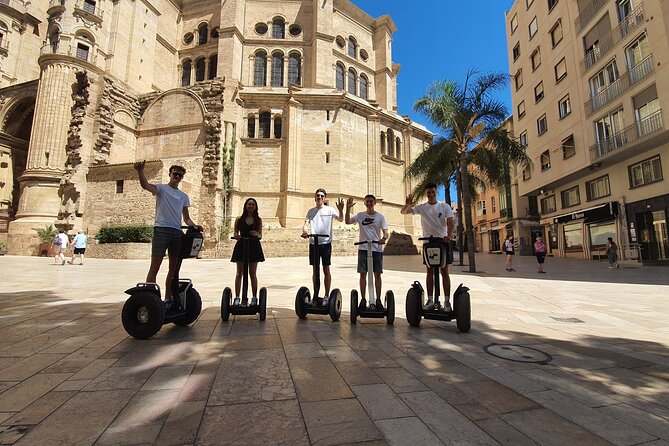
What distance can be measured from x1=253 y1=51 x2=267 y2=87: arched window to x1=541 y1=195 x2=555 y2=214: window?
92.2 ft

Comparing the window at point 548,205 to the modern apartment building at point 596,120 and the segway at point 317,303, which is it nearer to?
the modern apartment building at point 596,120

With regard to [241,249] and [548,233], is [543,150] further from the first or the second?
[241,249]

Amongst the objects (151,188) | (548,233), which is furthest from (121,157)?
(548,233)

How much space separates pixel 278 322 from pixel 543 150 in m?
26.9

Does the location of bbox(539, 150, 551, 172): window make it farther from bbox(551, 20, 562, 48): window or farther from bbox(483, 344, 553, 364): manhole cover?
bbox(483, 344, 553, 364): manhole cover

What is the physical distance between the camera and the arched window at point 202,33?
35.6 metres

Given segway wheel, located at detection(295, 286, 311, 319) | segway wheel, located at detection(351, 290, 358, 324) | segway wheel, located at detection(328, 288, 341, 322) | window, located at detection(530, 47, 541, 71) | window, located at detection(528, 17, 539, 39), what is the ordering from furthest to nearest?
window, located at detection(528, 17, 539, 39), window, located at detection(530, 47, 541, 71), segway wheel, located at detection(295, 286, 311, 319), segway wheel, located at detection(328, 288, 341, 322), segway wheel, located at detection(351, 290, 358, 324)

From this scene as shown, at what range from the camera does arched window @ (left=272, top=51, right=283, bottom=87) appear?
3406 centimetres

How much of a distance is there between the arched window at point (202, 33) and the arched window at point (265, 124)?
13.7 metres

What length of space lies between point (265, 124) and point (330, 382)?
29439mm

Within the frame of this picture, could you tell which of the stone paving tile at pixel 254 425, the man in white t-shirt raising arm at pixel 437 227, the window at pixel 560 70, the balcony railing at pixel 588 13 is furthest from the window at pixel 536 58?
the stone paving tile at pixel 254 425

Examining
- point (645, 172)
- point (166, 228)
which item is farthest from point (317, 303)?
point (645, 172)

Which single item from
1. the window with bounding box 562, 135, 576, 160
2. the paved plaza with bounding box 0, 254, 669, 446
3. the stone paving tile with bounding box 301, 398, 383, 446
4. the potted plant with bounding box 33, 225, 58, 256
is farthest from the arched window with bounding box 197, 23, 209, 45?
the stone paving tile with bounding box 301, 398, 383, 446

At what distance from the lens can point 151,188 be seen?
12.9 ft
